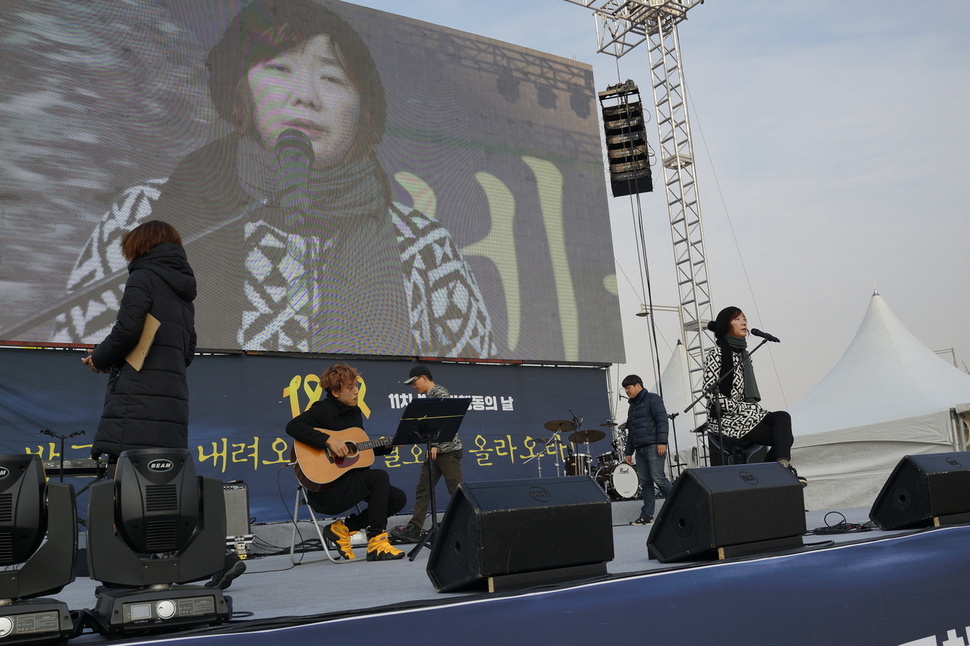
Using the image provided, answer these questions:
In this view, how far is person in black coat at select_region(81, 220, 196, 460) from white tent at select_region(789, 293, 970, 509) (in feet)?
32.5

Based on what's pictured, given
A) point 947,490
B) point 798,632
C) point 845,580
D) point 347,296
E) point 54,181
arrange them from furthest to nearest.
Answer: point 347,296
point 54,181
point 947,490
point 845,580
point 798,632

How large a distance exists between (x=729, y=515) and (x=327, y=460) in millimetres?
2814

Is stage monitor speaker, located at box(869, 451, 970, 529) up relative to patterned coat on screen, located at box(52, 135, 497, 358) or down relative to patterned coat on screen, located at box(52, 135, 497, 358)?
down

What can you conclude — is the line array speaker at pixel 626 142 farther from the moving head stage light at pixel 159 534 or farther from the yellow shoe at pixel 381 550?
the moving head stage light at pixel 159 534

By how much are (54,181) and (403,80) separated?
174 inches

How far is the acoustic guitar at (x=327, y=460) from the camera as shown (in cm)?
498

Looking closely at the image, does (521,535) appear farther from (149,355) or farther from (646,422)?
(646,422)

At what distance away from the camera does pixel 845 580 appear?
270cm

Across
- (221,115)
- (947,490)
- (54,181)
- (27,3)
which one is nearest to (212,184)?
(221,115)

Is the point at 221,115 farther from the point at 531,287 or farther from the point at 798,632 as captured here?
the point at 798,632

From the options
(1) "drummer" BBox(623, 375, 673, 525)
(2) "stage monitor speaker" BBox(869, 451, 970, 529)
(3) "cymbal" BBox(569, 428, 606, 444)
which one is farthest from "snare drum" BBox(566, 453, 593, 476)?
(2) "stage monitor speaker" BBox(869, 451, 970, 529)

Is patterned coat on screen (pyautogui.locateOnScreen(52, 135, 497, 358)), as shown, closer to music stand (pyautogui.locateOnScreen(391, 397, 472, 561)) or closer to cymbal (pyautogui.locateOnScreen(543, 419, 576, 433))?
cymbal (pyautogui.locateOnScreen(543, 419, 576, 433))

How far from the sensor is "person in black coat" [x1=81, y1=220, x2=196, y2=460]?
2.95 meters

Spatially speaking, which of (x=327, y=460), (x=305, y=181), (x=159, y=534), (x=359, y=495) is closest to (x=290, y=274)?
(x=305, y=181)
